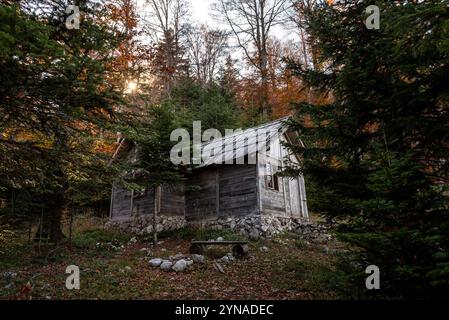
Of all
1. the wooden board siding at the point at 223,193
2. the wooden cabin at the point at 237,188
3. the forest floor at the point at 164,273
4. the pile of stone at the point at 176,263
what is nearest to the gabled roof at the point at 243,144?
the wooden cabin at the point at 237,188

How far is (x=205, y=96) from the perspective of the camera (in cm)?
2642

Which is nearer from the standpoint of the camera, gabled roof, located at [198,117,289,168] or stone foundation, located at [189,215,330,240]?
stone foundation, located at [189,215,330,240]

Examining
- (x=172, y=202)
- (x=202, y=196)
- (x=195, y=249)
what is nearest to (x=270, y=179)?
(x=202, y=196)

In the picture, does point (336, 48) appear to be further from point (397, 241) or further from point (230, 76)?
point (230, 76)

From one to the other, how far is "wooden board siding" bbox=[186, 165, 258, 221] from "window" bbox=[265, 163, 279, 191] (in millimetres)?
1083

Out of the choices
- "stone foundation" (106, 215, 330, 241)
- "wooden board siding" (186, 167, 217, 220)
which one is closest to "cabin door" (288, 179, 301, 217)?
"stone foundation" (106, 215, 330, 241)

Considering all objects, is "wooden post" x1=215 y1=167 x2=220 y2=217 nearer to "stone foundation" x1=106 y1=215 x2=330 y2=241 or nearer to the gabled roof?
"stone foundation" x1=106 y1=215 x2=330 y2=241

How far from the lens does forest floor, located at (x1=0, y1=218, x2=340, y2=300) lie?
276 inches

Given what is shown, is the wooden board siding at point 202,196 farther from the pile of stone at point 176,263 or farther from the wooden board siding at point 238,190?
the pile of stone at point 176,263

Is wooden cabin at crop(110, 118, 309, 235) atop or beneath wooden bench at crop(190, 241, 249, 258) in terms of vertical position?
atop

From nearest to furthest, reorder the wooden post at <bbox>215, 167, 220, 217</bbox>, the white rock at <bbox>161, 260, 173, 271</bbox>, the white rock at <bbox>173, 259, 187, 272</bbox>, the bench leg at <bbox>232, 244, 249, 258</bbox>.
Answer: the white rock at <bbox>173, 259, 187, 272</bbox> < the white rock at <bbox>161, 260, 173, 271</bbox> < the bench leg at <bbox>232, 244, 249, 258</bbox> < the wooden post at <bbox>215, 167, 220, 217</bbox>

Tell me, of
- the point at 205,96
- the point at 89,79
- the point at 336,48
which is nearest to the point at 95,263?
the point at 89,79

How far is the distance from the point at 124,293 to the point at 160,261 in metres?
2.85

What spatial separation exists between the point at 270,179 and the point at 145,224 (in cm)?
827
